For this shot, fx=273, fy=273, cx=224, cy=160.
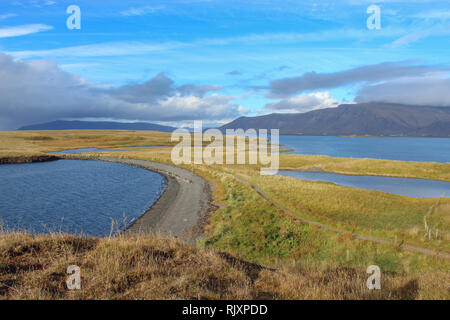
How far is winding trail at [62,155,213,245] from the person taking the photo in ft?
96.5

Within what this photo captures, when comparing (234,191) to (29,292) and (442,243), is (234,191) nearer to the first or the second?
(442,243)

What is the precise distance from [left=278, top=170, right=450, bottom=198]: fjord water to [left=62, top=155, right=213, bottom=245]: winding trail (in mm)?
36618

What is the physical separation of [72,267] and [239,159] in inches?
3748

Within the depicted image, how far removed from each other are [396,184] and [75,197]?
69.6 meters

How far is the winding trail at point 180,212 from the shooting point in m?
29.4

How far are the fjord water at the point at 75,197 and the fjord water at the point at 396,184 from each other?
44963 mm

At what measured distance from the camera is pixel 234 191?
45750 mm

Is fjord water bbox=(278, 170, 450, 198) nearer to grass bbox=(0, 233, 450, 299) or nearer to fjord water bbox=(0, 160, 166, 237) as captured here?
fjord water bbox=(0, 160, 166, 237)

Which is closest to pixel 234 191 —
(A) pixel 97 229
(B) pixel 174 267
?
(A) pixel 97 229

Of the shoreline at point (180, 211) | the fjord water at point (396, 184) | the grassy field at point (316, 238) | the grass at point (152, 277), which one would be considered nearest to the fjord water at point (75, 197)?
the shoreline at point (180, 211)

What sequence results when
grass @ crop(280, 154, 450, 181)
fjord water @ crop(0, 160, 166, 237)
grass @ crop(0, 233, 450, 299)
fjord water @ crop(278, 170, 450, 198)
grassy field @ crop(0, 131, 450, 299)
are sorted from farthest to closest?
grass @ crop(280, 154, 450, 181) → fjord water @ crop(278, 170, 450, 198) → fjord water @ crop(0, 160, 166, 237) → grassy field @ crop(0, 131, 450, 299) → grass @ crop(0, 233, 450, 299)

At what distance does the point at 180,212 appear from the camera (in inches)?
1463

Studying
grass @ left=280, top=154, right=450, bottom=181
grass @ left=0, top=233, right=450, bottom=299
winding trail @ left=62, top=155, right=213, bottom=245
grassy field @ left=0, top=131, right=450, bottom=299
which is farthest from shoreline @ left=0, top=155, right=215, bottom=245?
grass @ left=280, top=154, right=450, bottom=181

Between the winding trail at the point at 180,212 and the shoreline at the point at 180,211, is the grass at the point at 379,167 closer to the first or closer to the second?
the shoreline at the point at 180,211
